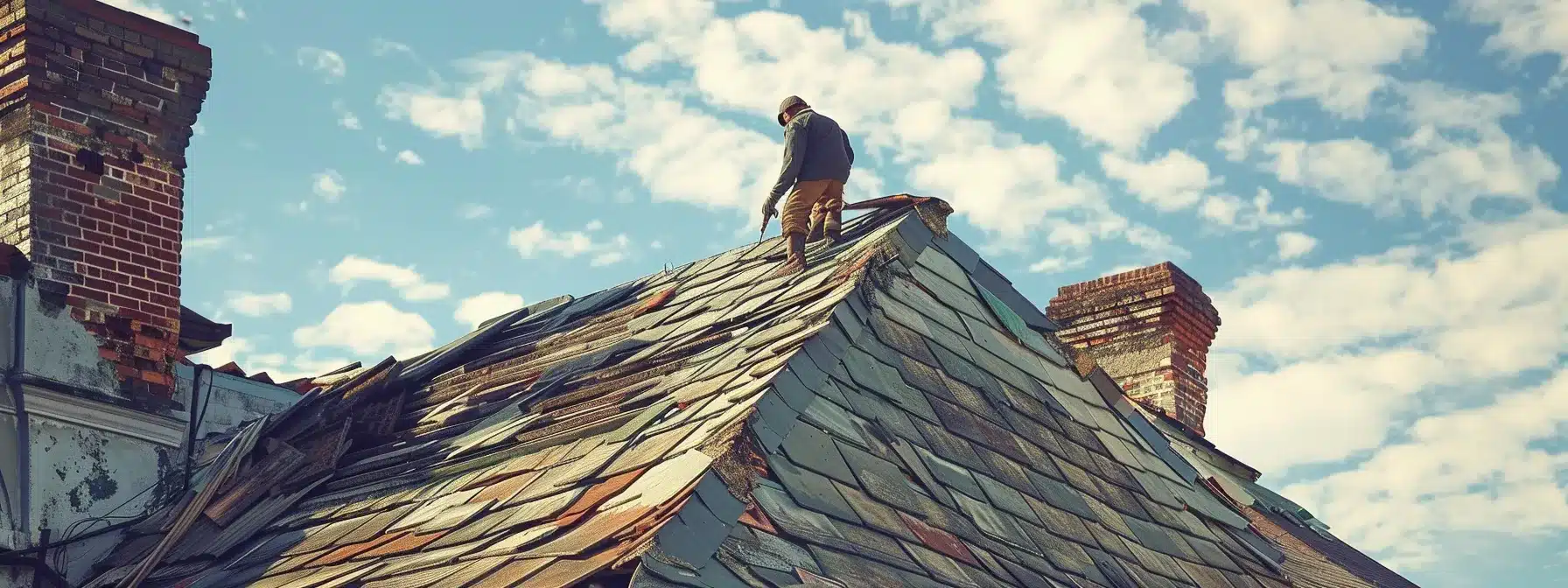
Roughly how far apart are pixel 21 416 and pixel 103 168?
1.62 metres

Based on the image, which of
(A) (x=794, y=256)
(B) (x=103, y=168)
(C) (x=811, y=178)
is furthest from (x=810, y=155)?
(B) (x=103, y=168)

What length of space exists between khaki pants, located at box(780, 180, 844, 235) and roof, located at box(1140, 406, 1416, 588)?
350cm

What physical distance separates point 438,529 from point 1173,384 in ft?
33.3

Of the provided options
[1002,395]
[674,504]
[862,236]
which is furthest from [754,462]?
[862,236]

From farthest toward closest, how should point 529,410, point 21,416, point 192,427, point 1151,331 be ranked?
point 1151,331, point 192,427, point 21,416, point 529,410

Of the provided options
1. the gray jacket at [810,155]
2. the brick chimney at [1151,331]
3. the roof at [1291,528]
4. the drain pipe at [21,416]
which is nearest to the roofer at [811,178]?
the gray jacket at [810,155]

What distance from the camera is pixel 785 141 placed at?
1085cm

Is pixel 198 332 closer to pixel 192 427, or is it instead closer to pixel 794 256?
pixel 192 427

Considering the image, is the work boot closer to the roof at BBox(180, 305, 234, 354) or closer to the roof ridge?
the roof ridge

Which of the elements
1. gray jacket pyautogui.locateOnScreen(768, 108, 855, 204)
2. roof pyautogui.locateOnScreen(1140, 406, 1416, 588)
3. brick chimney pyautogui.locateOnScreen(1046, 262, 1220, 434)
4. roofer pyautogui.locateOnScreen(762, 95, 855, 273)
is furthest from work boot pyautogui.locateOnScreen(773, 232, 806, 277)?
brick chimney pyautogui.locateOnScreen(1046, 262, 1220, 434)

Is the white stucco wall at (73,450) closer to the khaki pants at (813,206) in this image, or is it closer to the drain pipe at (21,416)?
the drain pipe at (21,416)

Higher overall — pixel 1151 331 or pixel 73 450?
pixel 1151 331

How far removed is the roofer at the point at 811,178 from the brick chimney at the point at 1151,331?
6381 mm

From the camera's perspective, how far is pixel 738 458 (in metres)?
7.12
